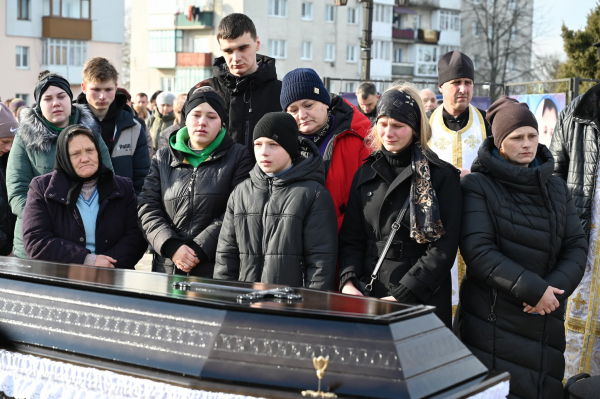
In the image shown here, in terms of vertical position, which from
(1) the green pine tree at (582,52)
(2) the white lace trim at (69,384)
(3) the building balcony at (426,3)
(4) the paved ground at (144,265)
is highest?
(3) the building balcony at (426,3)

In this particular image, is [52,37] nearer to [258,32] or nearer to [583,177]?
[258,32]

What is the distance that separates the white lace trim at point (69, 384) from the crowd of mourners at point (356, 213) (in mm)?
1032

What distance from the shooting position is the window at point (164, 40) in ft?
181

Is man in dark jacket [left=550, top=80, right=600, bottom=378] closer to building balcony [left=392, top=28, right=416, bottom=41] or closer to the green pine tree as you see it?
the green pine tree

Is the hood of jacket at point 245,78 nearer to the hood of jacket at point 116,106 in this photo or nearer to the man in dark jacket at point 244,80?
the man in dark jacket at point 244,80

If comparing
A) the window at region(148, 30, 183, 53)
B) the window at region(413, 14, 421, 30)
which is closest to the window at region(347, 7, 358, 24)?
the window at region(413, 14, 421, 30)

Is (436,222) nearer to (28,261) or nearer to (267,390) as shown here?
(267,390)

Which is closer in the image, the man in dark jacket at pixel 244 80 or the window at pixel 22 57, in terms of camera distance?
the man in dark jacket at pixel 244 80

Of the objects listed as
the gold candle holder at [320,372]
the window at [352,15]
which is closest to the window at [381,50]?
the window at [352,15]

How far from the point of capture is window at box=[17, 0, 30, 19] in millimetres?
43625

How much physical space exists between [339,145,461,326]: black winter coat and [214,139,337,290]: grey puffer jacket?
0.17m

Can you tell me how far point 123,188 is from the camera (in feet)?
16.0

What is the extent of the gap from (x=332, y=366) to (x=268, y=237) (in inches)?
49.8

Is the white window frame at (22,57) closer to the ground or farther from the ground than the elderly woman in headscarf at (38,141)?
farther from the ground
